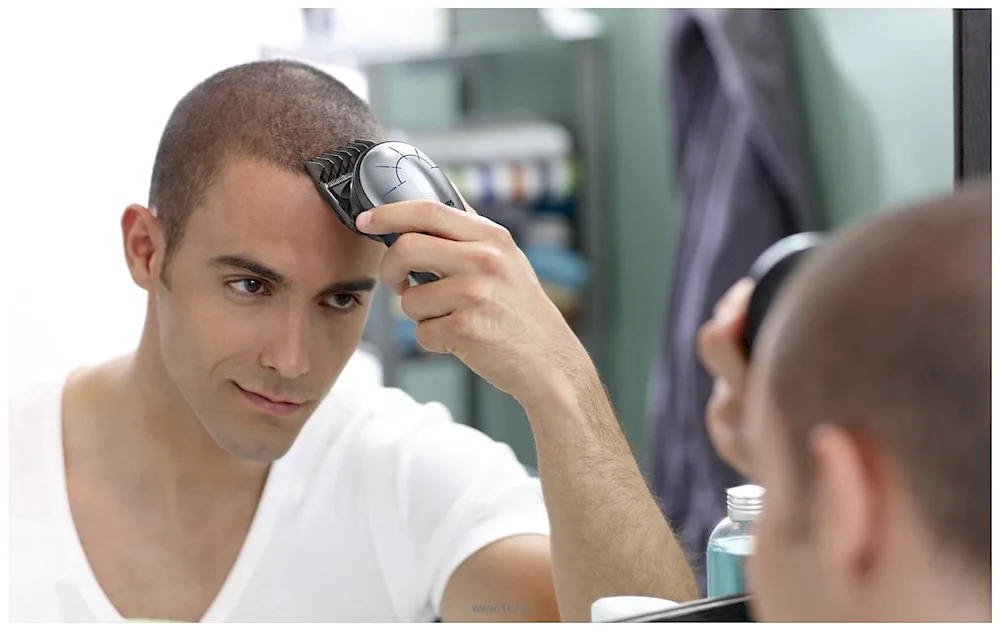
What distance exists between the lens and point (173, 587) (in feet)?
2.13

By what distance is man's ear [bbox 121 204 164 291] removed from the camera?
64 cm

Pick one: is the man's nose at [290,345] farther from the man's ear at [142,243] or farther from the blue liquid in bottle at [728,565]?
the blue liquid in bottle at [728,565]

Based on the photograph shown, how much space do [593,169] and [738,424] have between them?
121 cm

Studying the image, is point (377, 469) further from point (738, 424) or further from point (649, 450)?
point (649, 450)

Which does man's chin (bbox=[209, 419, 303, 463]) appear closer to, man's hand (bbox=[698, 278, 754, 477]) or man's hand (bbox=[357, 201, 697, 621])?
man's hand (bbox=[357, 201, 697, 621])

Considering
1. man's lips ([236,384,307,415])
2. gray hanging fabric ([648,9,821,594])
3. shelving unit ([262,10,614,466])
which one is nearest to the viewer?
man's lips ([236,384,307,415])

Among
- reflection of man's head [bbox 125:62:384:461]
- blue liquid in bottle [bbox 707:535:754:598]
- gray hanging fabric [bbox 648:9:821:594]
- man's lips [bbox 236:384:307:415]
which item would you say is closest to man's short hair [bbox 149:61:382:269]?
reflection of man's head [bbox 125:62:384:461]

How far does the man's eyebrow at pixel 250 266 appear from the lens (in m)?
0.65

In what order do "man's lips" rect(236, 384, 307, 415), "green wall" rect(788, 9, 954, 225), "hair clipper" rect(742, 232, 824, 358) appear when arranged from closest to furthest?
1. "hair clipper" rect(742, 232, 824, 358)
2. "man's lips" rect(236, 384, 307, 415)
3. "green wall" rect(788, 9, 954, 225)

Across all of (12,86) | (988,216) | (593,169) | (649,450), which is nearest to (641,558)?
(988,216)

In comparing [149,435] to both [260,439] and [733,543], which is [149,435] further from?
[733,543]

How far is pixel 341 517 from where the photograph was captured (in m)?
0.73

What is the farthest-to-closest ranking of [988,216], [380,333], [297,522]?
[380,333] → [297,522] → [988,216]

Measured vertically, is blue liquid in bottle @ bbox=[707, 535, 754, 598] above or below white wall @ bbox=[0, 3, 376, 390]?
below
